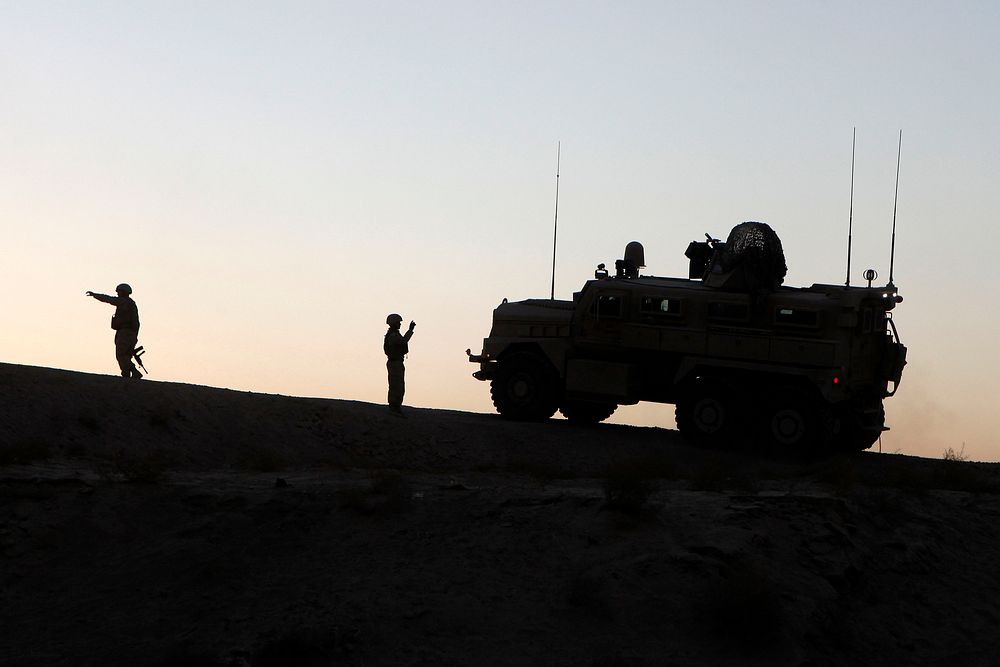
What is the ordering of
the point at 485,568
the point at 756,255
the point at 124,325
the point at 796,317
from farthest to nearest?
the point at 124,325
the point at 756,255
the point at 796,317
the point at 485,568

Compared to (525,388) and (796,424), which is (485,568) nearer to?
(796,424)

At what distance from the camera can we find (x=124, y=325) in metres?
24.5

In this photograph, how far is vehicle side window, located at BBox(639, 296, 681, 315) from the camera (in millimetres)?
24438

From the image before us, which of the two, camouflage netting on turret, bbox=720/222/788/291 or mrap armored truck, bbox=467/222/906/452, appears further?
camouflage netting on turret, bbox=720/222/788/291

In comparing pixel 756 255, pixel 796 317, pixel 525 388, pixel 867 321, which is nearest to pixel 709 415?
pixel 796 317

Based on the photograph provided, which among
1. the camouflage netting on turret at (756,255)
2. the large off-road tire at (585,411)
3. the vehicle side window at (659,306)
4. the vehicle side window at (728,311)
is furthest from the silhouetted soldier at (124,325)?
the camouflage netting on turret at (756,255)

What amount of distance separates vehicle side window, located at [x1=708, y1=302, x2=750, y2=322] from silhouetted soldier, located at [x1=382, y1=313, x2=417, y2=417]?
5.51 metres

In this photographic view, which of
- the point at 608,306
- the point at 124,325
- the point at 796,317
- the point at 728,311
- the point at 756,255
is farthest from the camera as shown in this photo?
the point at 608,306

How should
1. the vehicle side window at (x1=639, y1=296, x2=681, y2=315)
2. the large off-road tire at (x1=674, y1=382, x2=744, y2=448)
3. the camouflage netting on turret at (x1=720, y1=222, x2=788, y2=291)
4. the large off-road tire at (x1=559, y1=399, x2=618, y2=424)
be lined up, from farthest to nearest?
the large off-road tire at (x1=559, y1=399, x2=618, y2=424) → the vehicle side window at (x1=639, y1=296, x2=681, y2=315) → the camouflage netting on turret at (x1=720, y1=222, x2=788, y2=291) → the large off-road tire at (x1=674, y1=382, x2=744, y2=448)

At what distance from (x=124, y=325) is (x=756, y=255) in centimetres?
1186

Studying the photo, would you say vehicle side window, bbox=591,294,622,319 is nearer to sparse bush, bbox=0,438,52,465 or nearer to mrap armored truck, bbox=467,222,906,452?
mrap armored truck, bbox=467,222,906,452

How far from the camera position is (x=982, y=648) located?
13.0 meters

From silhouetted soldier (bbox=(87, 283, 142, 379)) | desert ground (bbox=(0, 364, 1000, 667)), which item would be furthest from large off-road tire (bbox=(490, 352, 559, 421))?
desert ground (bbox=(0, 364, 1000, 667))

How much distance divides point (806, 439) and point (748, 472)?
9.38ft
